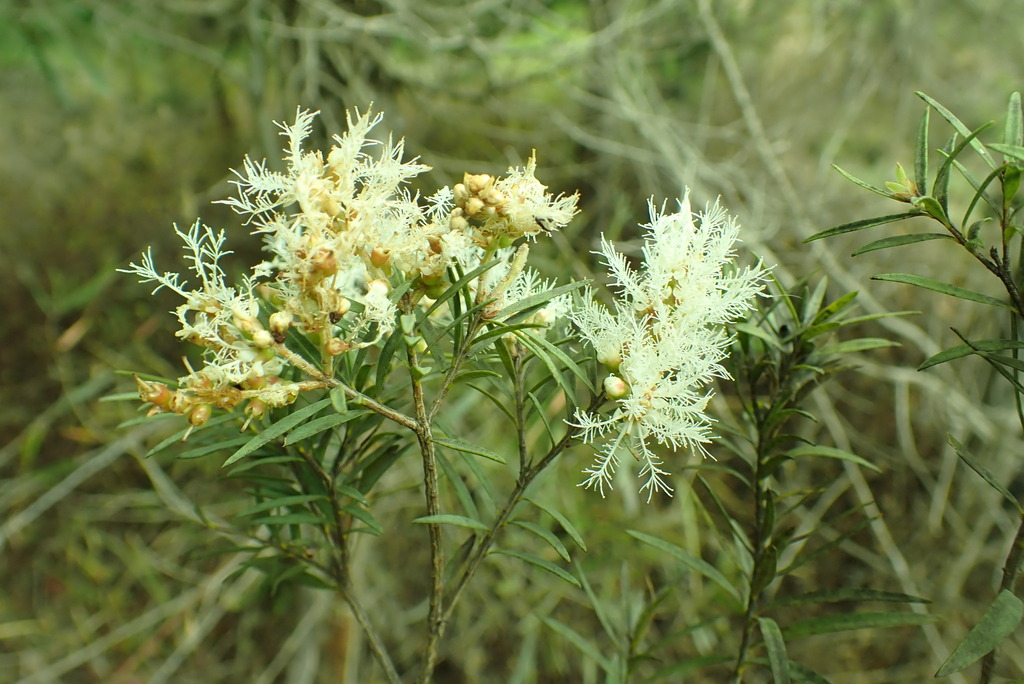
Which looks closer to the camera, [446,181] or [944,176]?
[944,176]

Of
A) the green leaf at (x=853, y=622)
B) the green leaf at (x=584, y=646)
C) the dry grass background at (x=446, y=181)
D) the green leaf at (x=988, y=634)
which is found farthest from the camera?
the dry grass background at (x=446, y=181)

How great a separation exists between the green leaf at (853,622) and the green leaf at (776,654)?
0.02 meters

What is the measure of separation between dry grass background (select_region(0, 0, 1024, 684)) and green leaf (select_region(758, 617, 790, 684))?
757 mm

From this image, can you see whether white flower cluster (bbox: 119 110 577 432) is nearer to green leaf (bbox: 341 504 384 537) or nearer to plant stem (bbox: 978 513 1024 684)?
green leaf (bbox: 341 504 384 537)

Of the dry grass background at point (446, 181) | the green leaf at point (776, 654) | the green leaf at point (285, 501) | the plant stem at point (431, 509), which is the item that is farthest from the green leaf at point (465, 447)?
the dry grass background at point (446, 181)

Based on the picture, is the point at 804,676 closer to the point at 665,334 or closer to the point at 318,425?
the point at 665,334

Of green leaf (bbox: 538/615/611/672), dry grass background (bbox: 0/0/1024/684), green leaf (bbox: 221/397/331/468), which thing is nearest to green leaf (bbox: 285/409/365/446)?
green leaf (bbox: 221/397/331/468)

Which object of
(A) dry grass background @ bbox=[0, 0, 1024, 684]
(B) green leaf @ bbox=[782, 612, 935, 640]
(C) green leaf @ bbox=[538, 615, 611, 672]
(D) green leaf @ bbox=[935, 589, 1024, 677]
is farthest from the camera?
(A) dry grass background @ bbox=[0, 0, 1024, 684]

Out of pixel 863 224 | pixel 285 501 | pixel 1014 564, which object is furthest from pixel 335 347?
pixel 1014 564

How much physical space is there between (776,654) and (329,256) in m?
0.37

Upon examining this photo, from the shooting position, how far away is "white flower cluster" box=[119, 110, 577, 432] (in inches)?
15.2

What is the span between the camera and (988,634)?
1.17ft

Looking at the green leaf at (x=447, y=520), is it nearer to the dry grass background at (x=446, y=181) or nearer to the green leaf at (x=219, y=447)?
the green leaf at (x=219, y=447)

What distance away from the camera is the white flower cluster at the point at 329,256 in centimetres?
39
